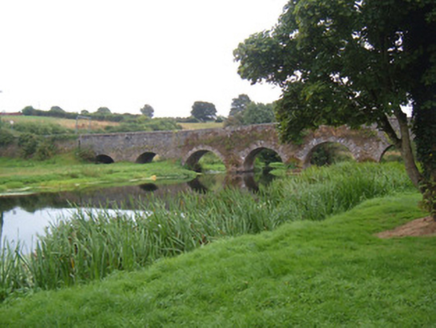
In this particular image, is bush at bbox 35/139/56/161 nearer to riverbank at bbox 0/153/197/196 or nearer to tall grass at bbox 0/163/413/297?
riverbank at bbox 0/153/197/196

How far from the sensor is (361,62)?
191 inches

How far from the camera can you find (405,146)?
17.5 ft

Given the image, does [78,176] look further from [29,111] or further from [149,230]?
[29,111]

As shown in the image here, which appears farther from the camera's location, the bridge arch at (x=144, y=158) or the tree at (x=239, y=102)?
the tree at (x=239, y=102)

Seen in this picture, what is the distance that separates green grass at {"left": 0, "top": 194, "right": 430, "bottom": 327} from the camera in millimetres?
3057

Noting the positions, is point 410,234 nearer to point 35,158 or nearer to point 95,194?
point 95,194

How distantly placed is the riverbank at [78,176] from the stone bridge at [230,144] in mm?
1445

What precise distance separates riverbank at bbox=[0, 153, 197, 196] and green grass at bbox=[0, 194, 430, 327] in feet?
57.0

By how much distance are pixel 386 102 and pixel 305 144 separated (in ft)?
66.5

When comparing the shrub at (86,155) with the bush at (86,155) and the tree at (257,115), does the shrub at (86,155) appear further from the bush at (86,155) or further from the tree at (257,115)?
the tree at (257,115)

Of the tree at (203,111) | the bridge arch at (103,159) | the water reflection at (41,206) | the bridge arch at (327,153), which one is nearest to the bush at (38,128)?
the bridge arch at (103,159)

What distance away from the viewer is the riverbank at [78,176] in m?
21.3

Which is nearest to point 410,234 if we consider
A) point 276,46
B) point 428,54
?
point 428,54

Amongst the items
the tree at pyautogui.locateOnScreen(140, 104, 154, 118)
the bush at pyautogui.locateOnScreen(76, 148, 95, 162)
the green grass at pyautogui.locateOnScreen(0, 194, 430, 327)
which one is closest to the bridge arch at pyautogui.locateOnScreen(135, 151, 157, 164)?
the bush at pyautogui.locateOnScreen(76, 148, 95, 162)
